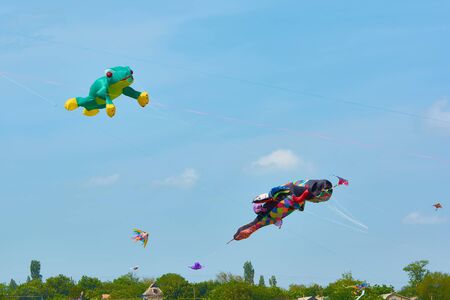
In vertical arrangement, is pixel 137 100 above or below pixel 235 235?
above

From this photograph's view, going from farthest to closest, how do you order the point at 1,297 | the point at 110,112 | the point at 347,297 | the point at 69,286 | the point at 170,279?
the point at 69,286
the point at 170,279
the point at 1,297
the point at 347,297
the point at 110,112

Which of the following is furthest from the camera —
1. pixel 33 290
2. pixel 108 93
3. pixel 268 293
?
pixel 33 290

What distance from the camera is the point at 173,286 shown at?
174m

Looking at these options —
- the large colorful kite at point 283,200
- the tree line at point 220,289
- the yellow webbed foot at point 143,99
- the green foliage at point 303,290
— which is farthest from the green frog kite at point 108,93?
the green foliage at point 303,290

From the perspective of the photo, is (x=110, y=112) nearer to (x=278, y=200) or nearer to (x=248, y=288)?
(x=278, y=200)

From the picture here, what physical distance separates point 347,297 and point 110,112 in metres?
111

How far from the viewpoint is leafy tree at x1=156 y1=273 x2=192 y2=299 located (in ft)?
565

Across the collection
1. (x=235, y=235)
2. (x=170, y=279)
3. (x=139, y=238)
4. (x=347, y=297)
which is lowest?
(x=235, y=235)

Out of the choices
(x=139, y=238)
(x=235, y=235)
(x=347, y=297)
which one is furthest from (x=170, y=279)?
(x=235, y=235)

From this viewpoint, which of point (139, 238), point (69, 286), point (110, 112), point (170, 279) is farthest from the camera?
point (69, 286)

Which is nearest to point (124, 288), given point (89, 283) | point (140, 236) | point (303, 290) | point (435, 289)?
point (89, 283)

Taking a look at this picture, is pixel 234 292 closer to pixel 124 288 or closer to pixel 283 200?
pixel 124 288

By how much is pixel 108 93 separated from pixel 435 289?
10971 centimetres

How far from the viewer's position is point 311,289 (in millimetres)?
182000
